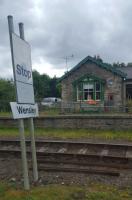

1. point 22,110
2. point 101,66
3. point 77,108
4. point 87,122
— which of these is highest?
→ point 101,66

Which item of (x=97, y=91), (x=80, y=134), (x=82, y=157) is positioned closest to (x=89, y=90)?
(x=97, y=91)

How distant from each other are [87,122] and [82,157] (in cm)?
631

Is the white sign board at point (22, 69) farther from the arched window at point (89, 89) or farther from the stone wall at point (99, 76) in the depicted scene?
the arched window at point (89, 89)

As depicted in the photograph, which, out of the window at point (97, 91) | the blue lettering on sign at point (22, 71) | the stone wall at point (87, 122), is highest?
the blue lettering on sign at point (22, 71)

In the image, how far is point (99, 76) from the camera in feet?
103

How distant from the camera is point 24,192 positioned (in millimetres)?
5852

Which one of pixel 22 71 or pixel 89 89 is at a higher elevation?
→ pixel 22 71

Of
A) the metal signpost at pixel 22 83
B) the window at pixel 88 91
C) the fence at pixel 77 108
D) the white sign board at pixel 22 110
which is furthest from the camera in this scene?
the window at pixel 88 91

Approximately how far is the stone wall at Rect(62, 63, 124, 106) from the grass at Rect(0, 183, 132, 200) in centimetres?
2402

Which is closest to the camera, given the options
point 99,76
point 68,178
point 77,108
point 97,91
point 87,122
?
point 68,178

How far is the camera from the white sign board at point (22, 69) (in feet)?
19.4

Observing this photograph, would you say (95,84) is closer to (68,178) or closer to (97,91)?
(97,91)

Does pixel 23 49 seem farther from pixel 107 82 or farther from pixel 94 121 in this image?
pixel 107 82

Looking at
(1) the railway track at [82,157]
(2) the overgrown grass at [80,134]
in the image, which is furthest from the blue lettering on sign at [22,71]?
(2) the overgrown grass at [80,134]
